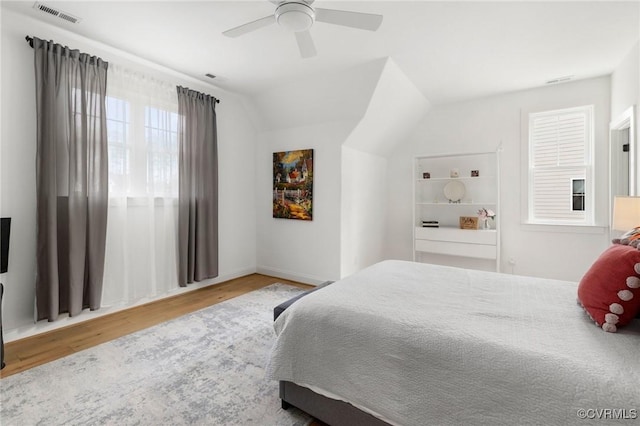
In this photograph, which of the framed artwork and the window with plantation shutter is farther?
the framed artwork

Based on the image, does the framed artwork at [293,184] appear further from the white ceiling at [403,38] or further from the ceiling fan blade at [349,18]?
the ceiling fan blade at [349,18]

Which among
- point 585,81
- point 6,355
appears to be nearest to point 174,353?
point 6,355

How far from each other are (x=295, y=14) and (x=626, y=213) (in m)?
2.88

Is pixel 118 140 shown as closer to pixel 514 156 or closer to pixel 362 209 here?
pixel 362 209

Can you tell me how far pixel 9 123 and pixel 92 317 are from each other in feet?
6.27

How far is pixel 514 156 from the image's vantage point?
4125mm

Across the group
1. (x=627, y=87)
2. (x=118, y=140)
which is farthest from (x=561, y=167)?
(x=118, y=140)

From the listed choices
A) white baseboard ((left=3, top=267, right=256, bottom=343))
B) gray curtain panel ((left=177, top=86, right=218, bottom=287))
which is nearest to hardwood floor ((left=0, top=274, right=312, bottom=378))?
white baseboard ((left=3, top=267, right=256, bottom=343))

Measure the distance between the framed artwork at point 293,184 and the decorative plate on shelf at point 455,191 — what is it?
6.75ft

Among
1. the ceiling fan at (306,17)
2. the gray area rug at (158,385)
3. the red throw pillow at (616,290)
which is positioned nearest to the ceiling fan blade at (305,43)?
the ceiling fan at (306,17)

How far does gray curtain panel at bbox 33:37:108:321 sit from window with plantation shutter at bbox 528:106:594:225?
5.18 metres

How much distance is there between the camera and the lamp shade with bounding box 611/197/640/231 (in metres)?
2.20

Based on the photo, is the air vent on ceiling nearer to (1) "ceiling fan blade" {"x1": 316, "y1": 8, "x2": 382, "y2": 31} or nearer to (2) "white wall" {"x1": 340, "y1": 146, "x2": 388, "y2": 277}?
(1) "ceiling fan blade" {"x1": 316, "y1": 8, "x2": 382, "y2": 31}

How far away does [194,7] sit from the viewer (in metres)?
2.35
